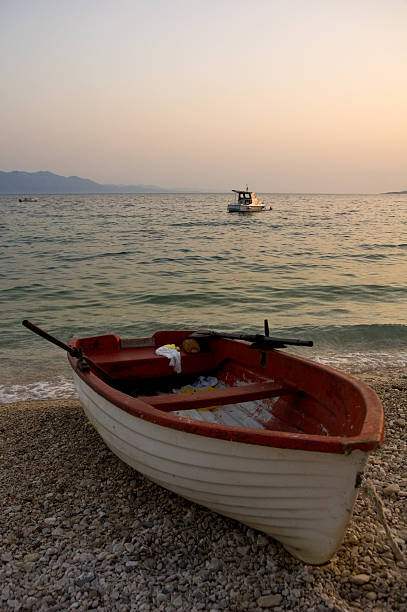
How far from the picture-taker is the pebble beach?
3287mm

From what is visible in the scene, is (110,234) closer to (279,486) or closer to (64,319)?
(64,319)

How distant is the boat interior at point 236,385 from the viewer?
4359mm

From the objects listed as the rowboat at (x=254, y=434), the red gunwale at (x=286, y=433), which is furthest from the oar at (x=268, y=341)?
the red gunwale at (x=286, y=433)

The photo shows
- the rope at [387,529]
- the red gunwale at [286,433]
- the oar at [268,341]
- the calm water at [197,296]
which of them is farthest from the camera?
the calm water at [197,296]

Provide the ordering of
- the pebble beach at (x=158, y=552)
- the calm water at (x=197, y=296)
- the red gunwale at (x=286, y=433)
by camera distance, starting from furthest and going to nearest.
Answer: the calm water at (x=197, y=296)
the pebble beach at (x=158, y=552)
the red gunwale at (x=286, y=433)

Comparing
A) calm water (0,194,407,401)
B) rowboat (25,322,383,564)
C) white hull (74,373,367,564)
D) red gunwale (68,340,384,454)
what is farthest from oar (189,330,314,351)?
calm water (0,194,407,401)

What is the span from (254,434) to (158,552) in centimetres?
141

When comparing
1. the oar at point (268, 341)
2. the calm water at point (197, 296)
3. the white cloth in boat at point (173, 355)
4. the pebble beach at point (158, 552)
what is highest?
the oar at point (268, 341)

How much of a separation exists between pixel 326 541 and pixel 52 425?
4.03 metres

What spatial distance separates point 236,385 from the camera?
19.3 ft

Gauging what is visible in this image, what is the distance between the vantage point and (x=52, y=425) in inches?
243

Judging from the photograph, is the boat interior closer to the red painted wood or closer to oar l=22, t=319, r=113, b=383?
the red painted wood

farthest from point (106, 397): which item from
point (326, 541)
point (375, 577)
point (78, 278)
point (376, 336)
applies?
point (78, 278)

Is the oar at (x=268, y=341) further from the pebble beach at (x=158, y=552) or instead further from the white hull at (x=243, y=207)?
the white hull at (x=243, y=207)
